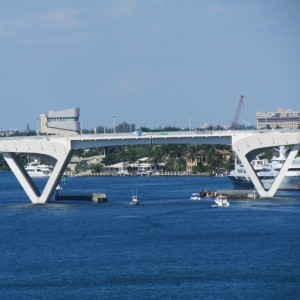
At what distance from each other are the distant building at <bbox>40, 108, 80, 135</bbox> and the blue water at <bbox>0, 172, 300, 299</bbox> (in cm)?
1710

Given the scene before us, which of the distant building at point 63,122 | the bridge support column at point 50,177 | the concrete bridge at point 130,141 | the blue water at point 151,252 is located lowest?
the blue water at point 151,252

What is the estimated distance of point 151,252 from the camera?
8656cm

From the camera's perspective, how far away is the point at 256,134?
128 m

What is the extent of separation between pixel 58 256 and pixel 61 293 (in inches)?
618

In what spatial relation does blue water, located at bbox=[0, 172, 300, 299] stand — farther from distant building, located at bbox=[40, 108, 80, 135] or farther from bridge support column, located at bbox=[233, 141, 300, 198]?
distant building, located at bbox=[40, 108, 80, 135]

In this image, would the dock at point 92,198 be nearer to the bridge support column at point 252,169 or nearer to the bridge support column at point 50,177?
the bridge support column at point 50,177

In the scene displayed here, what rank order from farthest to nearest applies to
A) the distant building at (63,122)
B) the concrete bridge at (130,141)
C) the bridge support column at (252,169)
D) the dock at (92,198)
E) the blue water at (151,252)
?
the distant building at (63,122), the dock at (92,198), the bridge support column at (252,169), the concrete bridge at (130,141), the blue water at (151,252)

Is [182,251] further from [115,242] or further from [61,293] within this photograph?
[61,293]

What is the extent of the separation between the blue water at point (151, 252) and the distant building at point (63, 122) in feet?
56.1

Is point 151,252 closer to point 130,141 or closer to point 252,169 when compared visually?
point 130,141

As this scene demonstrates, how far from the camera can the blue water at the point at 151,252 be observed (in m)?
70.8

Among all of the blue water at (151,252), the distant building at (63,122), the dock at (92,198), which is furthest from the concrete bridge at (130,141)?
the distant building at (63,122)

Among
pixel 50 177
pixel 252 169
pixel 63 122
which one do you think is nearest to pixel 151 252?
pixel 50 177

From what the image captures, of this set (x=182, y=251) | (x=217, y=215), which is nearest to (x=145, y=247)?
(x=182, y=251)
